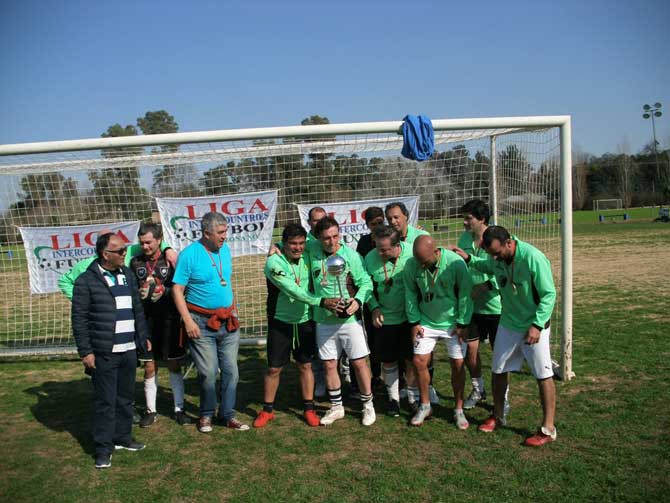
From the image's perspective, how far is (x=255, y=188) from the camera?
27.2 feet

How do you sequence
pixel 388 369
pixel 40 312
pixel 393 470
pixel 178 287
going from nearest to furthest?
pixel 393 470
pixel 178 287
pixel 388 369
pixel 40 312

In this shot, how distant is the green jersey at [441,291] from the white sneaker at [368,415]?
0.99 metres

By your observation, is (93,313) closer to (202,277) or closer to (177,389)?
(202,277)

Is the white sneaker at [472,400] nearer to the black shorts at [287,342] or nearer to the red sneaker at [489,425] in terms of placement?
the red sneaker at [489,425]

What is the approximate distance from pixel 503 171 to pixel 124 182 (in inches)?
240

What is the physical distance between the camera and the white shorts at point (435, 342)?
4867 millimetres

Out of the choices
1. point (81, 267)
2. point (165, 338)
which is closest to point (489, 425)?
point (165, 338)

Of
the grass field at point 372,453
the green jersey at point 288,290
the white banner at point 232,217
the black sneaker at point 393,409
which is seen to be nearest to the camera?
the grass field at point 372,453

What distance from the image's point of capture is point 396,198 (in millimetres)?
8016

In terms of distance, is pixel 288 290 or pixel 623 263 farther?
pixel 623 263

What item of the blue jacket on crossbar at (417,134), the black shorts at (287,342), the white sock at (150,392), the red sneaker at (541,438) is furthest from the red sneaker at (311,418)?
the blue jacket on crossbar at (417,134)

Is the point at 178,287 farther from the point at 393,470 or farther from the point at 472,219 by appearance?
the point at 472,219


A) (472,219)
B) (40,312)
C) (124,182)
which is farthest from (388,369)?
(40,312)

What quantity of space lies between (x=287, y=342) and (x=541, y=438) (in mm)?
2513
